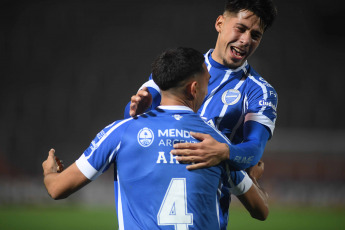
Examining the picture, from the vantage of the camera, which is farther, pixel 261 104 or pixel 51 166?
pixel 261 104

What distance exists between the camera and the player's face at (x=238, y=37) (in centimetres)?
346

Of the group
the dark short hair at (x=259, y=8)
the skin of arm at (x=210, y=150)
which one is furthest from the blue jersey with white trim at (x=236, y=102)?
the dark short hair at (x=259, y=8)

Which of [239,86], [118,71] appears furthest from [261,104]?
[118,71]

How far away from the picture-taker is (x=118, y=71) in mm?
19422

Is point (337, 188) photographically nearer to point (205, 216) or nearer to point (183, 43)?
point (183, 43)

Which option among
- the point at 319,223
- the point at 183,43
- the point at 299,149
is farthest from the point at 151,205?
the point at 183,43

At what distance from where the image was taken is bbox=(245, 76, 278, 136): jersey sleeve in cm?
334

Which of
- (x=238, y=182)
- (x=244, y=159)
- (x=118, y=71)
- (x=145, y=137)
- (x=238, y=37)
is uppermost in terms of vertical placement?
(x=118, y=71)

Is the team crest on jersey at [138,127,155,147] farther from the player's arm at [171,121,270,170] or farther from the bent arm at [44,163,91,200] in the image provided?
the bent arm at [44,163,91,200]

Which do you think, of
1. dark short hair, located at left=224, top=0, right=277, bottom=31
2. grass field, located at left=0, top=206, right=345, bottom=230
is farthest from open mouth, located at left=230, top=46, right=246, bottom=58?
grass field, located at left=0, top=206, right=345, bottom=230

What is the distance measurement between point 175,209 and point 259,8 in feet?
5.53

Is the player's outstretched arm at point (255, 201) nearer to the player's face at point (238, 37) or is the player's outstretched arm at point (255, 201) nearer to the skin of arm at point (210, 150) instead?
the skin of arm at point (210, 150)

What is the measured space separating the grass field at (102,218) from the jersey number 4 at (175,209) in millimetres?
7970

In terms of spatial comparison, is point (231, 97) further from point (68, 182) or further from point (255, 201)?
point (68, 182)
